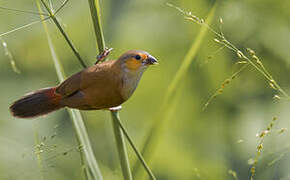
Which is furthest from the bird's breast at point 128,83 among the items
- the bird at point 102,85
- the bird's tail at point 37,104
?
the bird's tail at point 37,104

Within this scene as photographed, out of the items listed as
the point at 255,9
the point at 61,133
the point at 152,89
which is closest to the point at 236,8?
the point at 255,9

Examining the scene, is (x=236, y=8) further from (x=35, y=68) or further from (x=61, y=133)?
(x=35, y=68)

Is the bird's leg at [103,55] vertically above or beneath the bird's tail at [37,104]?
above

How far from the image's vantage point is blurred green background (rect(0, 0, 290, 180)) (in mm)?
2502

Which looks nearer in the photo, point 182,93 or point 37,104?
point 37,104

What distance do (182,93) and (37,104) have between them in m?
1.25

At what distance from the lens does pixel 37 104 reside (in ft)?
5.53

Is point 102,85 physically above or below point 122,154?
above

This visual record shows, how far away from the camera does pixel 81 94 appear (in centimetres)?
158

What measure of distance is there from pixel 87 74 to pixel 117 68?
0.11 meters

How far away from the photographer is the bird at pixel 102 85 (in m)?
1.57

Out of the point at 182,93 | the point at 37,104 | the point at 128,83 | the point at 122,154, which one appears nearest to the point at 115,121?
the point at 122,154

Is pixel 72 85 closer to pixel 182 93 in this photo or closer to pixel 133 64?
pixel 133 64

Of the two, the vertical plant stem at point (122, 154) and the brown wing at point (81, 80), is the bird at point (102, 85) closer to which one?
the brown wing at point (81, 80)
